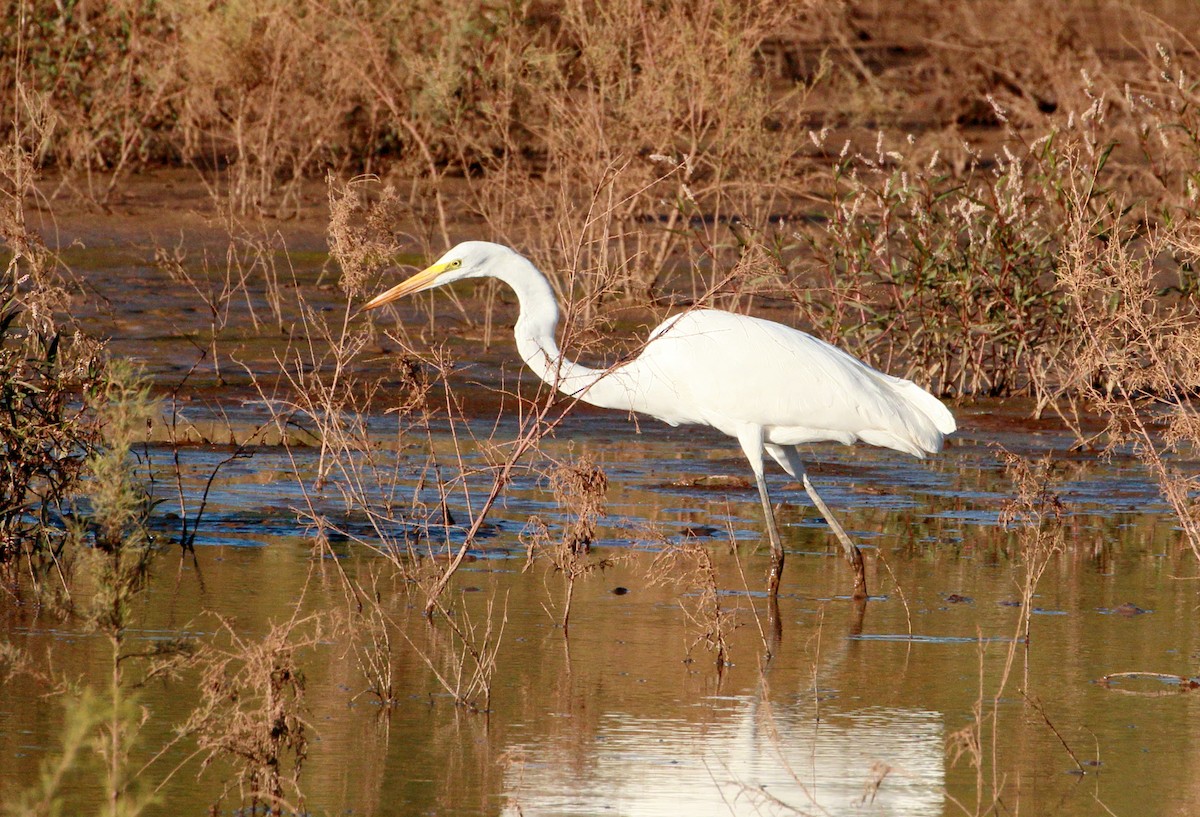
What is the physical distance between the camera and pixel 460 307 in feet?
38.4

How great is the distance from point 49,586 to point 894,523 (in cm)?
373

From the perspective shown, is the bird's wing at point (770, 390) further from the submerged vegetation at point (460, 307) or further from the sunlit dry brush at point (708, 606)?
the sunlit dry brush at point (708, 606)

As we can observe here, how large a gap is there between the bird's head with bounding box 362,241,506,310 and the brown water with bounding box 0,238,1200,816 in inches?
40.2

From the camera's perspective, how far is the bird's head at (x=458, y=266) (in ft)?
23.7

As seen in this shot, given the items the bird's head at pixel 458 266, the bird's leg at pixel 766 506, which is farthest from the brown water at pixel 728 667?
the bird's head at pixel 458 266

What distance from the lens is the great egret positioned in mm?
7266

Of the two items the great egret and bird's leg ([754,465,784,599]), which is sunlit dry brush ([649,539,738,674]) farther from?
the great egret

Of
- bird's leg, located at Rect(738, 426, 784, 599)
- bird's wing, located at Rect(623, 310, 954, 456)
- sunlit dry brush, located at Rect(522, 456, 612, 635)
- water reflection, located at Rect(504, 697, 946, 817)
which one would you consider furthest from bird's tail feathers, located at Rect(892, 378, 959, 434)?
water reflection, located at Rect(504, 697, 946, 817)

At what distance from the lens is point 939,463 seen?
31.9 feet

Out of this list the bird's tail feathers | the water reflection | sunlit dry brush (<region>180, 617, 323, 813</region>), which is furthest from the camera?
the bird's tail feathers

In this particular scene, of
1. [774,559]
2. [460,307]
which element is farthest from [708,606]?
[460,307]

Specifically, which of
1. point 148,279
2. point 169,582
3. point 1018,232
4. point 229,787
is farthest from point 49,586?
point 148,279

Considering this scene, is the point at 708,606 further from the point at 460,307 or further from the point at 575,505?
the point at 460,307

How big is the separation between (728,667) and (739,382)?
1.78 meters
